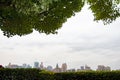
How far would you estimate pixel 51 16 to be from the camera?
27594 millimetres

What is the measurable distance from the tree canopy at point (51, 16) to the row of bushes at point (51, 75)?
3667 millimetres

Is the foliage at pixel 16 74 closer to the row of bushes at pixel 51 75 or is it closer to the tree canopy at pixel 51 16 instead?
the row of bushes at pixel 51 75

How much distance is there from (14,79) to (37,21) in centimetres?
577

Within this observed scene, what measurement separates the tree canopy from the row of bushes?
3667 millimetres

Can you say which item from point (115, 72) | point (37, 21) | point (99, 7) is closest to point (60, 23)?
point (37, 21)

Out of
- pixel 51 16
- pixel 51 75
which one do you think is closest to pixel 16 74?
pixel 51 75

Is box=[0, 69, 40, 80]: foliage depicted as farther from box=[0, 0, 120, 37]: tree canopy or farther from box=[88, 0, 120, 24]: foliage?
box=[88, 0, 120, 24]: foliage

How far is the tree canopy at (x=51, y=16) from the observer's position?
83.7 ft

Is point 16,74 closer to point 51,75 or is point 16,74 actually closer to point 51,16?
point 51,75

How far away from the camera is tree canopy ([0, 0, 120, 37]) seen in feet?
83.7

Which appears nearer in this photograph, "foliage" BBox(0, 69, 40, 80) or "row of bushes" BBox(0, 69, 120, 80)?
"row of bushes" BBox(0, 69, 120, 80)

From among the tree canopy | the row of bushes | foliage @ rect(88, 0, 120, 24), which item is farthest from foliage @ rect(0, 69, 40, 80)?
foliage @ rect(88, 0, 120, 24)

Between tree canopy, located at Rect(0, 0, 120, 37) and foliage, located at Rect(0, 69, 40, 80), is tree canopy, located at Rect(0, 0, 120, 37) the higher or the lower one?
the higher one

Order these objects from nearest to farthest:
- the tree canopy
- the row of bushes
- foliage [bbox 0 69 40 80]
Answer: the row of bushes → the tree canopy → foliage [bbox 0 69 40 80]
